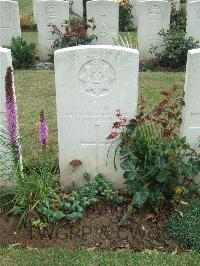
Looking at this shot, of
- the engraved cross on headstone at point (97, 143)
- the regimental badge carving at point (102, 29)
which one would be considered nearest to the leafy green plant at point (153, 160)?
the engraved cross on headstone at point (97, 143)

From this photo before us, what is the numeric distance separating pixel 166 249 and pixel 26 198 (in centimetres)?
137

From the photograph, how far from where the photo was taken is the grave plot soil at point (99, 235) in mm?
3832

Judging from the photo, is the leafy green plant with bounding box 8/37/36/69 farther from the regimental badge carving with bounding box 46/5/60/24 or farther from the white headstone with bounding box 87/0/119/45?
the white headstone with bounding box 87/0/119/45

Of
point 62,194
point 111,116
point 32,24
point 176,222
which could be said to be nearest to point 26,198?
point 62,194

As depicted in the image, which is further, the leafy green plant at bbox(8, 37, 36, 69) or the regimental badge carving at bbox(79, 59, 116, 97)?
the leafy green plant at bbox(8, 37, 36, 69)

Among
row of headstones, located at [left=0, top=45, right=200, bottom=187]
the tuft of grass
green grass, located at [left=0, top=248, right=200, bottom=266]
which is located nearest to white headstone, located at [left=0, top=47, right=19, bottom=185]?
row of headstones, located at [left=0, top=45, right=200, bottom=187]

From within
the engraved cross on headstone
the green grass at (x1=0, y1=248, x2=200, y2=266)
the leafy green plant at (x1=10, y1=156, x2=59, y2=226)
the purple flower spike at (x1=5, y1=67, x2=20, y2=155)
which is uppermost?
the purple flower spike at (x1=5, y1=67, x2=20, y2=155)

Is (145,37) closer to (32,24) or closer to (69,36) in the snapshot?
(69,36)

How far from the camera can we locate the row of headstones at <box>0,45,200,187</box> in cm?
396

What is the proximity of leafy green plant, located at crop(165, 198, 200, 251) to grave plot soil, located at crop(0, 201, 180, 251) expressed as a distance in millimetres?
77

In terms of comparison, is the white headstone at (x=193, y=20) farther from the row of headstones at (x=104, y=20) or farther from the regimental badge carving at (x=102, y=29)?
the regimental badge carving at (x=102, y=29)

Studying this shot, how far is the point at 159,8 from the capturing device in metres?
9.88

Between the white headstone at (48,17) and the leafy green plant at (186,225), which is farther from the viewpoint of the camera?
the white headstone at (48,17)

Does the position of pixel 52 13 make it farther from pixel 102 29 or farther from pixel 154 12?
pixel 154 12
